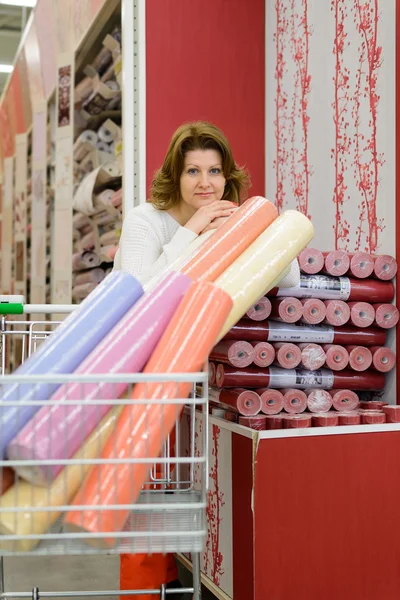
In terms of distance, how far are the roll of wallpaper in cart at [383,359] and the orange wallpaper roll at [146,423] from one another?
1.09 meters

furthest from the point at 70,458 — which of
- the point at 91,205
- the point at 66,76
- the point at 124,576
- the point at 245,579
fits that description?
the point at 66,76

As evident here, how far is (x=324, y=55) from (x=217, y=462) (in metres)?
1.59

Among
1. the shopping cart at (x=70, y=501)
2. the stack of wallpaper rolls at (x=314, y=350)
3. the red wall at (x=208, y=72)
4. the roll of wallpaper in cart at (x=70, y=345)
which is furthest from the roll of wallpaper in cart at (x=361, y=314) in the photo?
the red wall at (x=208, y=72)

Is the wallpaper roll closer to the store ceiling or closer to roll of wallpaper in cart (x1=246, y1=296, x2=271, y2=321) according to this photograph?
roll of wallpaper in cart (x1=246, y1=296, x2=271, y2=321)

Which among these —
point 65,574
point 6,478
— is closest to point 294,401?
point 6,478

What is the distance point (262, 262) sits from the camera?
1.51m

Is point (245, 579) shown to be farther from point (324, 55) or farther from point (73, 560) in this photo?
point (324, 55)

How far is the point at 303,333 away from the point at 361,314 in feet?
0.69

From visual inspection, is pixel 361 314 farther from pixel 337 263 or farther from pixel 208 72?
pixel 208 72

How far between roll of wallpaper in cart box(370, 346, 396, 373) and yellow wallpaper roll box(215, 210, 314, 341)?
0.76 m

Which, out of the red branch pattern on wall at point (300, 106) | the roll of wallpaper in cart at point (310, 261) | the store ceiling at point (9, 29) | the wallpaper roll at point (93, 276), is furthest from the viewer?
the store ceiling at point (9, 29)

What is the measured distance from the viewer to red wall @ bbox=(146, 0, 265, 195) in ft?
10.8

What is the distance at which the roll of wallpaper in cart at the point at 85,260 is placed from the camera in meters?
4.31

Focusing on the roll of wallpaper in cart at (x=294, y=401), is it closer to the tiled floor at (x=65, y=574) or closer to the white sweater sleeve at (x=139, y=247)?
the white sweater sleeve at (x=139, y=247)
